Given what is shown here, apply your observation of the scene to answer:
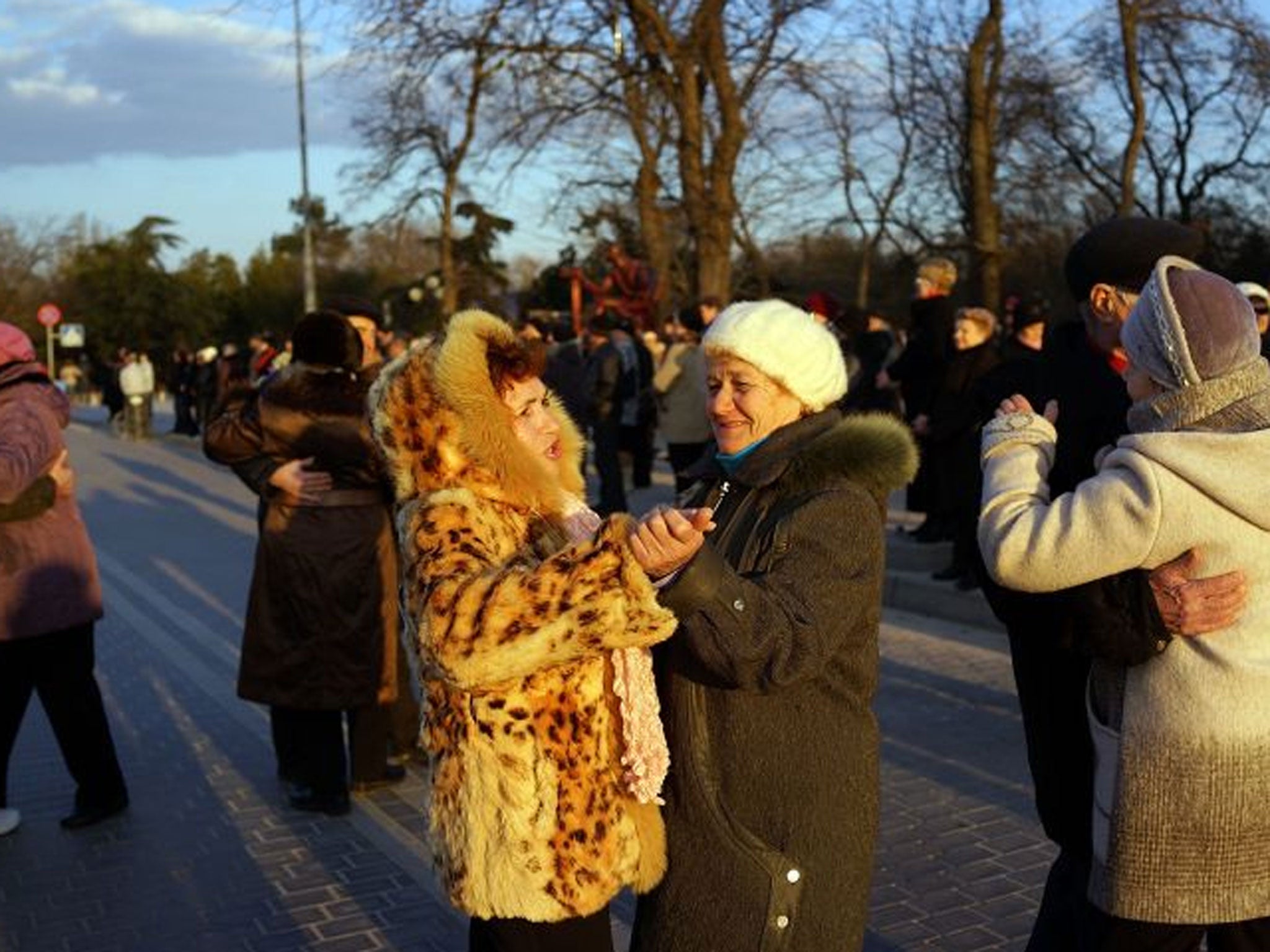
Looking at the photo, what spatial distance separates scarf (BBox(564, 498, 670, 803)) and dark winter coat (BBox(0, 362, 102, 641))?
3.17 m

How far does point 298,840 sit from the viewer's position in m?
5.39

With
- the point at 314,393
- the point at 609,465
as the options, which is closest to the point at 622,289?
the point at 609,465

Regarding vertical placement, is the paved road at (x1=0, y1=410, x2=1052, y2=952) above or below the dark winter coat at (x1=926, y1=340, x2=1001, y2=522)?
below

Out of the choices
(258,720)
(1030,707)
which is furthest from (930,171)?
(1030,707)

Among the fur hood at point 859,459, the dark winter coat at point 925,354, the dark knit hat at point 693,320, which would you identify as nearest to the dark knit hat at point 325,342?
the fur hood at point 859,459

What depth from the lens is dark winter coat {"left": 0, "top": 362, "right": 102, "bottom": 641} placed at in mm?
5008

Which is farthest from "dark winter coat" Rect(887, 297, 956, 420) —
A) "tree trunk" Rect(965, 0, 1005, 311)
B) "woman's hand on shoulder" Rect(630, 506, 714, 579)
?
"tree trunk" Rect(965, 0, 1005, 311)

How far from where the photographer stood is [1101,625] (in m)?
2.43

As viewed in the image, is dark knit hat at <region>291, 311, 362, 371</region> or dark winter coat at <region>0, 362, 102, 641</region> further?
dark knit hat at <region>291, 311, 362, 371</region>

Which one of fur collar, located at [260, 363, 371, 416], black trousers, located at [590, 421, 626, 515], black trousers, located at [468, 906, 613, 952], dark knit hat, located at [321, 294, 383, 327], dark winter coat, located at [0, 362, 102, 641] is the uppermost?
dark knit hat, located at [321, 294, 383, 327]

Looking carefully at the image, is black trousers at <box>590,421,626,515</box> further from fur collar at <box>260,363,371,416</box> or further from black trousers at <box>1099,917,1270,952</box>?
black trousers at <box>1099,917,1270,952</box>

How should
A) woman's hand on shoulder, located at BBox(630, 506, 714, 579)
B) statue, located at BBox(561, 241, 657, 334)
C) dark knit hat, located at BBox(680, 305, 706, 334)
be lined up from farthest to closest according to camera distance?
statue, located at BBox(561, 241, 657, 334) < dark knit hat, located at BBox(680, 305, 706, 334) < woman's hand on shoulder, located at BBox(630, 506, 714, 579)

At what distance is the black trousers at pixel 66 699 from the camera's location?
5.40 meters

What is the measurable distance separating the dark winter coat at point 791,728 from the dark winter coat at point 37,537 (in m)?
3.24
